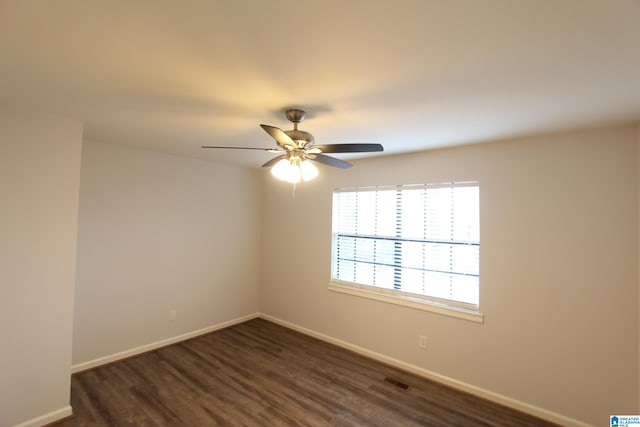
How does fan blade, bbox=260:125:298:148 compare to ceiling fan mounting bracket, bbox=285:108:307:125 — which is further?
ceiling fan mounting bracket, bbox=285:108:307:125

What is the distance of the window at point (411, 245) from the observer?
2.92 meters

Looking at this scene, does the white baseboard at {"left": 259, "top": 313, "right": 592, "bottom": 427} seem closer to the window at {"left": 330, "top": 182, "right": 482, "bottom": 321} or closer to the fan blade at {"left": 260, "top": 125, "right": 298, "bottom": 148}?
the window at {"left": 330, "top": 182, "right": 482, "bottom": 321}

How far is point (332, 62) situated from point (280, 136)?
0.53 metres

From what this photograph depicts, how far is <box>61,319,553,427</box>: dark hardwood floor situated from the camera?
2371 millimetres

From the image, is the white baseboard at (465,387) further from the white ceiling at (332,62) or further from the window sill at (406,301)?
the white ceiling at (332,62)

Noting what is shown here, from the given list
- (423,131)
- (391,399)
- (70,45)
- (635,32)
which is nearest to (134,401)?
(391,399)

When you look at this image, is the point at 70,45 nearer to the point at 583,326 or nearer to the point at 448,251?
the point at 448,251

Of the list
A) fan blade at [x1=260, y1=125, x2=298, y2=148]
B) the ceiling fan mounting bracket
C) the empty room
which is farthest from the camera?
the ceiling fan mounting bracket

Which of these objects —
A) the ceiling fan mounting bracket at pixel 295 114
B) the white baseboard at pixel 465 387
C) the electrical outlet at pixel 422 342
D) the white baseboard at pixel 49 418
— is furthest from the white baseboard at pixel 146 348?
the ceiling fan mounting bracket at pixel 295 114

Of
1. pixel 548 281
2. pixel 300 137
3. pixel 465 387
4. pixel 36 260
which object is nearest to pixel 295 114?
pixel 300 137

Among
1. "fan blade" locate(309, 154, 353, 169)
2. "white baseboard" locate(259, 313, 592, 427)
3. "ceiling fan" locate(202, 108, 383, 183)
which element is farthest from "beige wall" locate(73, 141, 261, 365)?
"fan blade" locate(309, 154, 353, 169)

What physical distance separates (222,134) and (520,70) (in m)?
2.25

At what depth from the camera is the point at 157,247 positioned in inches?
141

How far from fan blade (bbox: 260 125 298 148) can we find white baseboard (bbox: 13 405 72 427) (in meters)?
2.68
